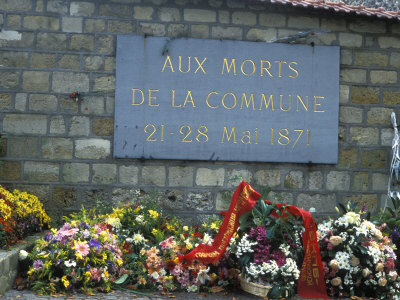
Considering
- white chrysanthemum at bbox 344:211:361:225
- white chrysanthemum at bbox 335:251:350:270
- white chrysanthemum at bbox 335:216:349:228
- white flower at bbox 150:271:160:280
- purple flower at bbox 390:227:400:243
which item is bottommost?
white flower at bbox 150:271:160:280

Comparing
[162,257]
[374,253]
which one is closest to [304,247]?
[374,253]

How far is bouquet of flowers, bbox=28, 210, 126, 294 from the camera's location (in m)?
4.06

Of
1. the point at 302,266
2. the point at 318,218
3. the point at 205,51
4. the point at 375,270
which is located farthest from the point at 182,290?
the point at 205,51

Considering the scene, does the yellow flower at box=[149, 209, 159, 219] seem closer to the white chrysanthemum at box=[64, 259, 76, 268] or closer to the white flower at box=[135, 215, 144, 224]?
the white flower at box=[135, 215, 144, 224]

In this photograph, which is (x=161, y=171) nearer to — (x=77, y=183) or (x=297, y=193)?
(x=77, y=183)

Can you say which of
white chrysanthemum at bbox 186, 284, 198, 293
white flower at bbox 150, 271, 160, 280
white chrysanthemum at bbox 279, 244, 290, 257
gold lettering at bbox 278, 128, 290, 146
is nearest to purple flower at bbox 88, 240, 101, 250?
white flower at bbox 150, 271, 160, 280

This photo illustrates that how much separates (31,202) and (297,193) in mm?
3197

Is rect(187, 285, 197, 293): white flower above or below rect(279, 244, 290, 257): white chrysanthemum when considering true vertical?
below

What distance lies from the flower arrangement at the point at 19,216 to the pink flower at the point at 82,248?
0.64 metres

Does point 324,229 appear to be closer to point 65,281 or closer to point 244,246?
point 244,246

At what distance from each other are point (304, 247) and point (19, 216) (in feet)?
9.22

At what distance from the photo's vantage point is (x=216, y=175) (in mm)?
6070

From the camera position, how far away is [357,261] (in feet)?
14.0

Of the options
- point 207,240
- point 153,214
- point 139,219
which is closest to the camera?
point 207,240
